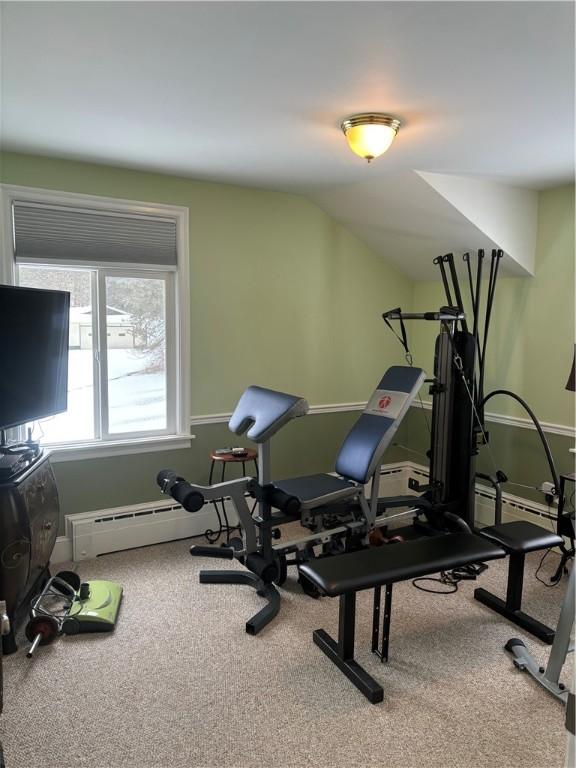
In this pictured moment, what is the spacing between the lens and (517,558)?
9.11 feet

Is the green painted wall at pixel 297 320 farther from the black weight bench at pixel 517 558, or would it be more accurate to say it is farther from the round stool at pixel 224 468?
the black weight bench at pixel 517 558

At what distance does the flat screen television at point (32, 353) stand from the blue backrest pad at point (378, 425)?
174cm

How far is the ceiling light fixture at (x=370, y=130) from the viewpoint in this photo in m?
2.47

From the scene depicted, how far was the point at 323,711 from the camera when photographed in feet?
7.02

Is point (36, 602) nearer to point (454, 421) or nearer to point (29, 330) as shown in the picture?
point (29, 330)

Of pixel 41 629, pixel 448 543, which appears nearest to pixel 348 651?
pixel 448 543

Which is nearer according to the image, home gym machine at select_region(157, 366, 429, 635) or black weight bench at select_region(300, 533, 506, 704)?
black weight bench at select_region(300, 533, 506, 704)

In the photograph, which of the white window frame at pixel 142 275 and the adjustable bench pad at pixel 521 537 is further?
the white window frame at pixel 142 275

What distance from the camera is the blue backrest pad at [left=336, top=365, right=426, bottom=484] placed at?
11.0 feet

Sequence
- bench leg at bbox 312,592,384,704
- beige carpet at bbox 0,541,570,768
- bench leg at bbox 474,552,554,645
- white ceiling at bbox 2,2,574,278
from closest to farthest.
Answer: white ceiling at bbox 2,2,574,278
beige carpet at bbox 0,541,570,768
bench leg at bbox 312,592,384,704
bench leg at bbox 474,552,554,645

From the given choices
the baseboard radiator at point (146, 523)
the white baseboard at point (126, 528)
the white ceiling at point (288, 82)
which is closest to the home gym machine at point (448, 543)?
the baseboard radiator at point (146, 523)

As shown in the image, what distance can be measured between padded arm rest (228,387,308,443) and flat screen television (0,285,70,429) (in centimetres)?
99

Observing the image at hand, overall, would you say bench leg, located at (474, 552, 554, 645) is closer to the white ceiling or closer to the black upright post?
the black upright post

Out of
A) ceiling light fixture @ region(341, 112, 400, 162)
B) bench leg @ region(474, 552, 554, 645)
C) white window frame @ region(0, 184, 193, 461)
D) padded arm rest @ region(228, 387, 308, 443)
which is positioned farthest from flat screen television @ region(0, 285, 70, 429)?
bench leg @ region(474, 552, 554, 645)
